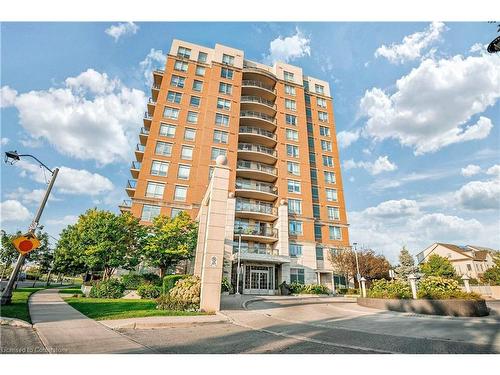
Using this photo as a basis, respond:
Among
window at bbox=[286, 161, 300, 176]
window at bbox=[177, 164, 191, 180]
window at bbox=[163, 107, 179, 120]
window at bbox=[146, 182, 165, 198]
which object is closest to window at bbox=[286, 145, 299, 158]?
window at bbox=[286, 161, 300, 176]

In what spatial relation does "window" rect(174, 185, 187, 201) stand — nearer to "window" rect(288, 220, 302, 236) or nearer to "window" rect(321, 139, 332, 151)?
"window" rect(288, 220, 302, 236)

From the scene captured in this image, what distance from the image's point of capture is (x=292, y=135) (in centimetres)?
3906

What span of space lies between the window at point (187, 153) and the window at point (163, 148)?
5.12ft

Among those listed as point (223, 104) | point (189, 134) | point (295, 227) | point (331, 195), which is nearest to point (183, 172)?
point (189, 134)

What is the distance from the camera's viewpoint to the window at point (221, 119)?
116 ft

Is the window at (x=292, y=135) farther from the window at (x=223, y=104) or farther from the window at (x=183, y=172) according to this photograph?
the window at (x=183, y=172)

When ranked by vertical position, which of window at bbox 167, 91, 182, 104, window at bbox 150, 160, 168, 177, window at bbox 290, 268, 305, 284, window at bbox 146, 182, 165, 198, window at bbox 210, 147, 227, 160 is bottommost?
window at bbox 290, 268, 305, 284

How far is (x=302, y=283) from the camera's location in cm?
3084

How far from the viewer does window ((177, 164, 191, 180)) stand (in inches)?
1249

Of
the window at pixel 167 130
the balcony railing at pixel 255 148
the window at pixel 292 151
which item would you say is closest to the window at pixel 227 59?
the balcony railing at pixel 255 148

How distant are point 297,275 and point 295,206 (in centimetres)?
868

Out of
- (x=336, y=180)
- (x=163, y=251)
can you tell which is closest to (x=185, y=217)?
(x=163, y=251)

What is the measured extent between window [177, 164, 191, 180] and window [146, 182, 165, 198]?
236 centimetres

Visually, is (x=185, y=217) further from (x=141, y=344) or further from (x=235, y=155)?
(x=141, y=344)
